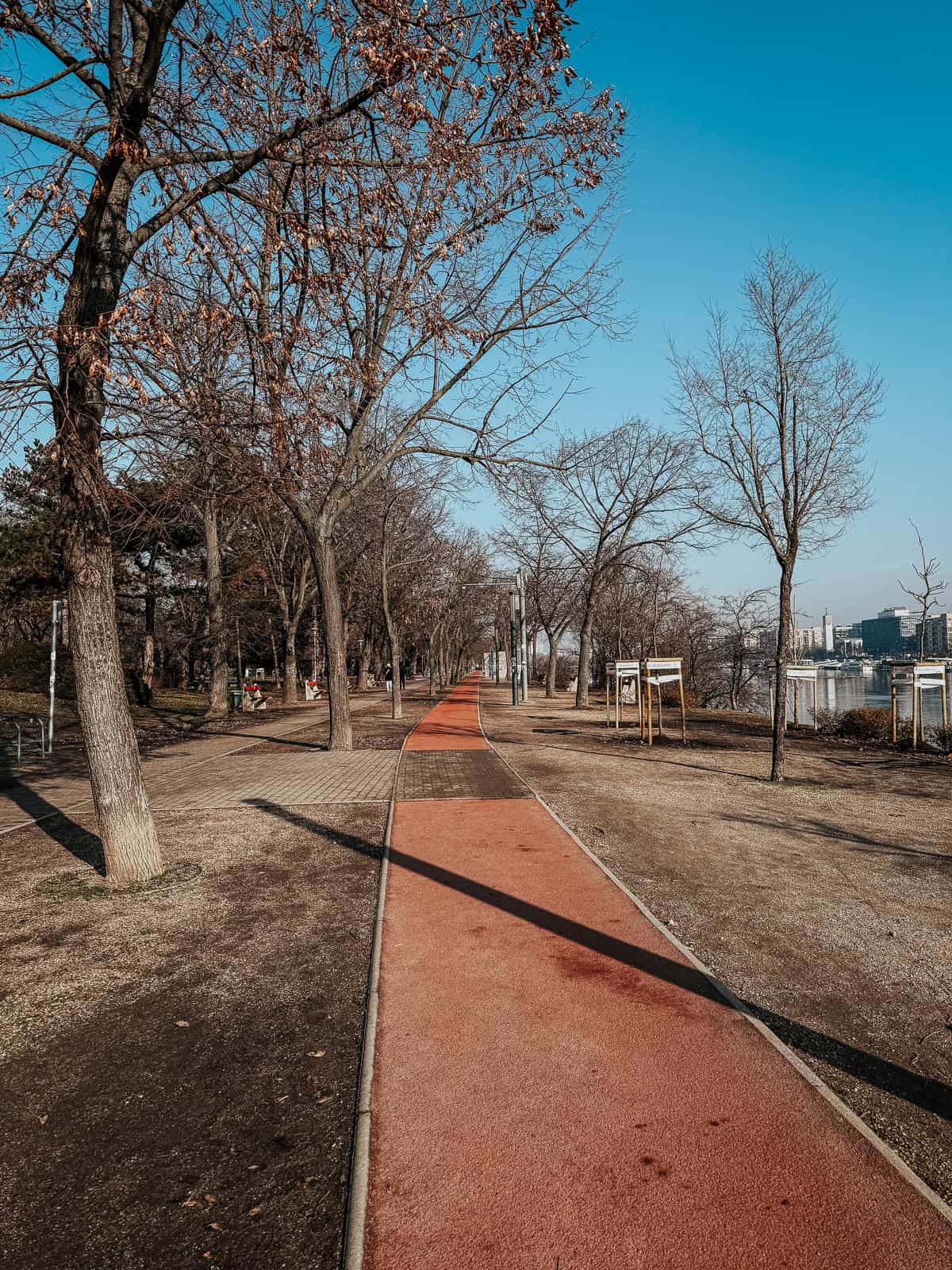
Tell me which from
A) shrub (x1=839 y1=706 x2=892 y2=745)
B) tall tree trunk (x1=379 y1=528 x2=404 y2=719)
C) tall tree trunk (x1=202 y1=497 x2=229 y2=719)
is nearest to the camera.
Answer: shrub (x1=839 y1=706 x2=892 y2=745)

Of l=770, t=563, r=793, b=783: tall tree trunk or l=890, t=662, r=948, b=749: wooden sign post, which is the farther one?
l=890, t=662, r=948, b=749: wooden sign post

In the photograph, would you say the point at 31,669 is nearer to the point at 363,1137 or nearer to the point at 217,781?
the point at 217,781

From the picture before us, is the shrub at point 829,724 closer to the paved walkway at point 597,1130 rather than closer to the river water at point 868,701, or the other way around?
the river water at point 868,701

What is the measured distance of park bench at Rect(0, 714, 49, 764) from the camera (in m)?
14.7

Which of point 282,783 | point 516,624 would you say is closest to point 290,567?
point 516,624

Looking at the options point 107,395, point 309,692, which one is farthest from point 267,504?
point 309,692

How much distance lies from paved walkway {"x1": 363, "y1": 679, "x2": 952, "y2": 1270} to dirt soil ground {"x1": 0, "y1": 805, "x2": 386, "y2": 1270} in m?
0.29

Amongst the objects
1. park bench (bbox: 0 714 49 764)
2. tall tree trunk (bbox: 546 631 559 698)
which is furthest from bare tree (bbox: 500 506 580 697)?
park bench (bbox: 0 714 49 764)

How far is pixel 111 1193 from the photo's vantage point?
2.78 meters

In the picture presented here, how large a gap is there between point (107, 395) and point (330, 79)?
3.09 meters

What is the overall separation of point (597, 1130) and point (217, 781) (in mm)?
9773

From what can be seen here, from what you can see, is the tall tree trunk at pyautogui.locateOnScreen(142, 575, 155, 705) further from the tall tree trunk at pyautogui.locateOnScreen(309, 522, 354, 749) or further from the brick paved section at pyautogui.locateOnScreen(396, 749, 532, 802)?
the brick paved section at pyautogui.locateOnScreen(396, 749, 532, 802)

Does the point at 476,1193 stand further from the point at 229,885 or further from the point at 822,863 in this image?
the point at 822,863

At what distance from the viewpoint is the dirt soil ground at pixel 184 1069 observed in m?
2.61
